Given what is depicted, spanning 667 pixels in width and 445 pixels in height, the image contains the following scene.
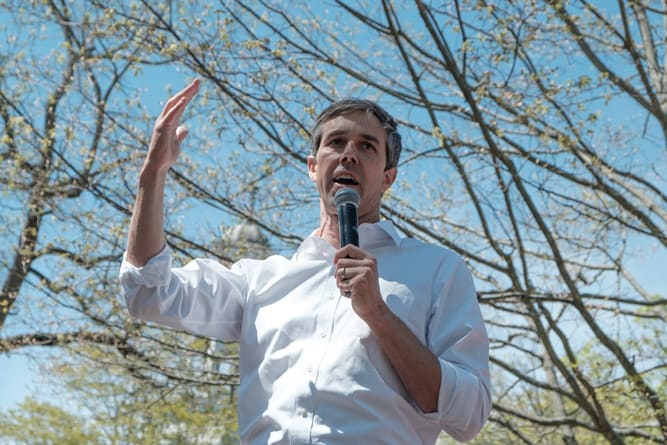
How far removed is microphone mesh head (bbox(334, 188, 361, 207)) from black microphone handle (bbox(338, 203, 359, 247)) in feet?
0.11

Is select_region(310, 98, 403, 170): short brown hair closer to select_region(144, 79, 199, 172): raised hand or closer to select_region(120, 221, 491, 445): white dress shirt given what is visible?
select_region(120, 221, 491, 445): white dress shirt

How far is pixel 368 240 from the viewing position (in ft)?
7.92

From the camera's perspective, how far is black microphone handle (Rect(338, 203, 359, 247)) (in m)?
2.12

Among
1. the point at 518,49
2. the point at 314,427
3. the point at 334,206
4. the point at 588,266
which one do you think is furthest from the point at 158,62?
the point at 314,427

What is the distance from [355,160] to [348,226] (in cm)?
32

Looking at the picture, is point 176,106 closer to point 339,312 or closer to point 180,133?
point 180,133

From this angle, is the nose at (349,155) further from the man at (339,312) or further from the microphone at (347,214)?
the microphone at (347,214)

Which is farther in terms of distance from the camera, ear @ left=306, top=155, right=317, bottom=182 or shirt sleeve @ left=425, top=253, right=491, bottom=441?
ear @ left=306, top=155, right=317, bottom=182

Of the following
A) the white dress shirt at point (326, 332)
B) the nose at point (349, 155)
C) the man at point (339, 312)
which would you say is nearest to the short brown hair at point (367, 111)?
the man at point (339, 312)

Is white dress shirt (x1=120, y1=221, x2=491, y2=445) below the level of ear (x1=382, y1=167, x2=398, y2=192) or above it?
below

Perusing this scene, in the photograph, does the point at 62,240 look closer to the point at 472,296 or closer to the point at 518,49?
the point at 518,49

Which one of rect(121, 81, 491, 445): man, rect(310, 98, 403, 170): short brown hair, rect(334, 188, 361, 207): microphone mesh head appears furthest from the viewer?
rect(310, 98, 403, 170): short brown hair

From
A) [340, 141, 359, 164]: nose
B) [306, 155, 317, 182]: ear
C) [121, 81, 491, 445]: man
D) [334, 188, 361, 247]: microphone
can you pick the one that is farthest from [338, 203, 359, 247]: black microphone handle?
[306, 155, 317, 182]: ear

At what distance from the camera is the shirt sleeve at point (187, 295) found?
86.4 inches
